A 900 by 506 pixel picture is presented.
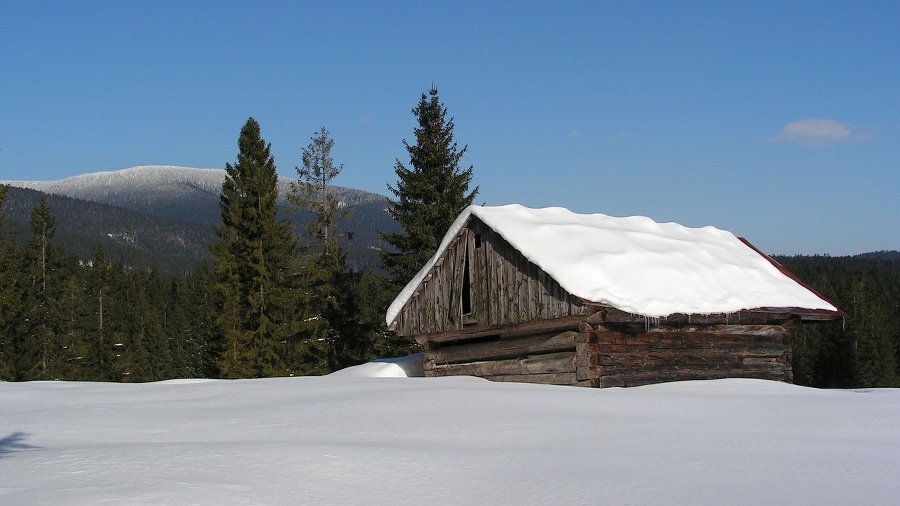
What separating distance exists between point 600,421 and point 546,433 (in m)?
1.19

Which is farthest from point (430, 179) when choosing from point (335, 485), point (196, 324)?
point (196, 324)

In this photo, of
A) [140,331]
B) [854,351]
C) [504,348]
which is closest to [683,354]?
[504,348]

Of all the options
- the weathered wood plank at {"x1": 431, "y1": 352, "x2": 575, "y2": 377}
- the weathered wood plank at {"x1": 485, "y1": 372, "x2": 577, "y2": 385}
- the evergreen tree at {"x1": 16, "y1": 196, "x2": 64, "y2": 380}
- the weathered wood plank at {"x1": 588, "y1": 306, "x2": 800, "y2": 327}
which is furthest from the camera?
the evergreen tree at {"x1": 16, "y1": 196, "x2": 64, "y2": 380}

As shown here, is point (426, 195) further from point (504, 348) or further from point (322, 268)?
point (504, 348)

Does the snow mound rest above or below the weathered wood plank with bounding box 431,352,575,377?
below

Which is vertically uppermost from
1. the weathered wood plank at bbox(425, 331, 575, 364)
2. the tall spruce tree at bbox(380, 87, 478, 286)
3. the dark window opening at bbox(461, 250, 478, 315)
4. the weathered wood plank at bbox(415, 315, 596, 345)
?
the tall spruce tree at bbox(380, 87, 478, 286)

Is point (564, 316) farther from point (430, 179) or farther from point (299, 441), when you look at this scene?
point (430, 179)

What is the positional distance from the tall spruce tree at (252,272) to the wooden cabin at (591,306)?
55.9 feet

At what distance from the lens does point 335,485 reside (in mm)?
6953

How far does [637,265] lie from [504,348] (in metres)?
3.44

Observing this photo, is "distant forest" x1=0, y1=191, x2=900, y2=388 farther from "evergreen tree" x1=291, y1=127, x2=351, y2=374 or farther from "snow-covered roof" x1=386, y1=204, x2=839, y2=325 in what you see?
"snow-covered roof" x1=386, y1=204, x2=839, y2=325

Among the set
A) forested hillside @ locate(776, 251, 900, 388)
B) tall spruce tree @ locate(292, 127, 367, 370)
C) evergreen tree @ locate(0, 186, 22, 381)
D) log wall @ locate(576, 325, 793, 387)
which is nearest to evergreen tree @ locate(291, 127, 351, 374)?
tall spruce tree @ locate(292, 127, 367, 370)

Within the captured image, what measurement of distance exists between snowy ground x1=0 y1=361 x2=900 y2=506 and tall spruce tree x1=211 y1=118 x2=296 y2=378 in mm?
21400

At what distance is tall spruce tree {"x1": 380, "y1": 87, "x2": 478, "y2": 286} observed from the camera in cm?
3572
